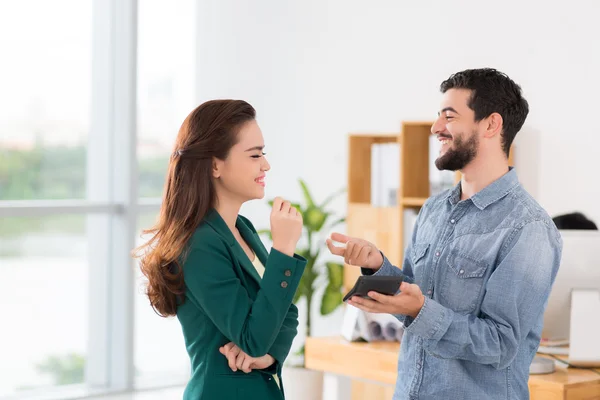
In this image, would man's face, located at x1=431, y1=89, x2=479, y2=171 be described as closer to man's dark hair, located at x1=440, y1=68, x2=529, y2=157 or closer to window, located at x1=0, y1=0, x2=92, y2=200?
man's dark hair, located at x1=440, y1=68, x2=529, y2=157

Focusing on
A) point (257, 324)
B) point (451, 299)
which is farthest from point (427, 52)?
point (257, 324)

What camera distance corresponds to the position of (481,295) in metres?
2.12

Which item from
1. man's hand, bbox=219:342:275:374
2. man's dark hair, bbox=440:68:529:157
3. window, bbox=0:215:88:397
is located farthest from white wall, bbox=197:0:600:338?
man's hand, bbox=219:342:275:374

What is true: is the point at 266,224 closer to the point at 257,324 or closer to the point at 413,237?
the point at 413,237

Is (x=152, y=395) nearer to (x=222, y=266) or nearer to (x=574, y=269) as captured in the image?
(x=574, y=269)

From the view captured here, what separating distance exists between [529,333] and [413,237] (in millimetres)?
448

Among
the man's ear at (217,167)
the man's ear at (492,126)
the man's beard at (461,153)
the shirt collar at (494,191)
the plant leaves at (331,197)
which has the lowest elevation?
the plant leaves at (331,197)

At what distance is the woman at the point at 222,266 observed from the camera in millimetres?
1936

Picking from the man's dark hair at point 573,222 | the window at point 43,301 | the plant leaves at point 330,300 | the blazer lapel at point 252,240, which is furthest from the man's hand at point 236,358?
the window at point 43,301

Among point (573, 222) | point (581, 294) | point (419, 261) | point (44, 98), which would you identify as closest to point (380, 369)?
point (581, 294)

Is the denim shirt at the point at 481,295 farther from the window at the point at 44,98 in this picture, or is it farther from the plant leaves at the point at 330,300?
the window at the point at 44,98

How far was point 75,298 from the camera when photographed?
5.74 m

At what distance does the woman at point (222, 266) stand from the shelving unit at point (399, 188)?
2.24 meters

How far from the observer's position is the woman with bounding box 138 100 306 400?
1.94 meters
